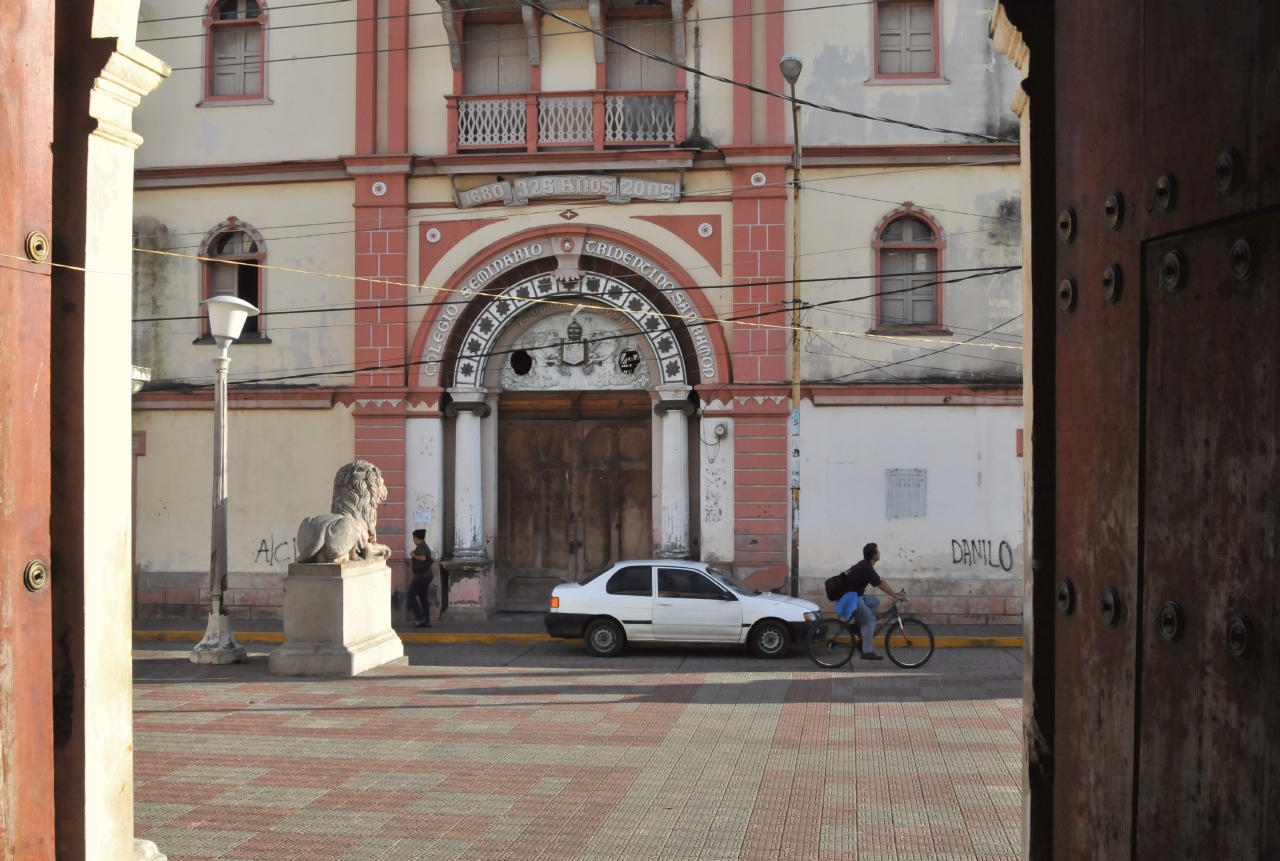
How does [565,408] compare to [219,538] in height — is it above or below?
above

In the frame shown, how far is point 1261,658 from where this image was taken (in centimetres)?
234

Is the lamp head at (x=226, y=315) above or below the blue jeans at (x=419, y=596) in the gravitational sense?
above

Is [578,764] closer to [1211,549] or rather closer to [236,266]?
[1211,549]

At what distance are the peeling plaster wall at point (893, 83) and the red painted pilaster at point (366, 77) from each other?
702cm

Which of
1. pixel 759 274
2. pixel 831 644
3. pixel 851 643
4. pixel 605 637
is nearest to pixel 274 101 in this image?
pixel 759 274

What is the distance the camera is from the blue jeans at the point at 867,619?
15.8m

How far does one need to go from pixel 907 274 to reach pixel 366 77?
9.69 metres

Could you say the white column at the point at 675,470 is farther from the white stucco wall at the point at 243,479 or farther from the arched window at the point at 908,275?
the white stucco wall at the point at 243,479

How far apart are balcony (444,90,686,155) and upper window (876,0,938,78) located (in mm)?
3470

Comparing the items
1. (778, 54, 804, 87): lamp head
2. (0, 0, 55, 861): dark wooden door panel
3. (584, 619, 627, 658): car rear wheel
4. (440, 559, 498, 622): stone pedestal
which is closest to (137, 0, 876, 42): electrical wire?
(778, 54, 804, 87): lamp head

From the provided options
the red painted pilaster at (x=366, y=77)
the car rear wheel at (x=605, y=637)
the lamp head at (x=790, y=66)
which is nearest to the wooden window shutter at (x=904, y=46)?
the lamp head at (x=790, y=66)

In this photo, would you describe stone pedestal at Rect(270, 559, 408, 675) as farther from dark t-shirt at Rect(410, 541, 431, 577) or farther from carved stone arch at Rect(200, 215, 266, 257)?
carved stone arch at Rect(200, 215, 266, 257)

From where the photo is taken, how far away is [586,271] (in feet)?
69.9

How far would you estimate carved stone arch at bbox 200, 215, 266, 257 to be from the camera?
21.7 meters
